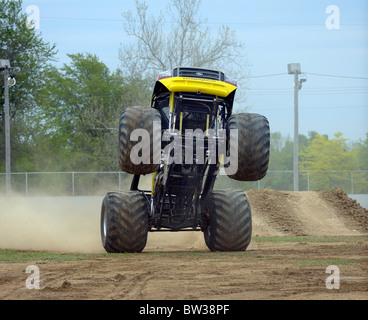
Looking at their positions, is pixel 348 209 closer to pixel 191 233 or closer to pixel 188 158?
pixel 191 233

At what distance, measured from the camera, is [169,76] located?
12844mm

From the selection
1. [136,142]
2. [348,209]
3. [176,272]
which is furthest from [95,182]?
[176,272]

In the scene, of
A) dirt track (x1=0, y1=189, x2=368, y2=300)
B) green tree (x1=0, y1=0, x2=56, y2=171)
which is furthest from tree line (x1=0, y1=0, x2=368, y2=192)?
dirt track (x1=0, y1=189, x2=368, y2=300)

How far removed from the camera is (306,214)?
26500mm

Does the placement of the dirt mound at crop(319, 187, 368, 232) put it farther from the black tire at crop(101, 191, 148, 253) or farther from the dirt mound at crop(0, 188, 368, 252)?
the black tire at crop(101, 191, 148, 253)

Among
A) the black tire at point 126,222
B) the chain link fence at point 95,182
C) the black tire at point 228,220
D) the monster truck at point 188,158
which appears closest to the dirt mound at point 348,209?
the chain link fence at point 95,182

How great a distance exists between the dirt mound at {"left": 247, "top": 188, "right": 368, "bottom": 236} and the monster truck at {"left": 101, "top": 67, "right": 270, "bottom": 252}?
10.1 metres

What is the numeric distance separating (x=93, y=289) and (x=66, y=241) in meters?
11.2

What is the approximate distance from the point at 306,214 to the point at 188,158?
14.7m

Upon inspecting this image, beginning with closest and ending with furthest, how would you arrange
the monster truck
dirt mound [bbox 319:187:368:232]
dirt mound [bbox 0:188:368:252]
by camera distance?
the monster truck, dirt mound [bbox 0:188:368:252], dirt mound [bbox 319:187:368:232]

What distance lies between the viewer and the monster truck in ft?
40.0

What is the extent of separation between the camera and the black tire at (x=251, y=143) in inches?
488

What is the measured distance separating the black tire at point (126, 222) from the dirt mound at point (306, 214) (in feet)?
35.4
